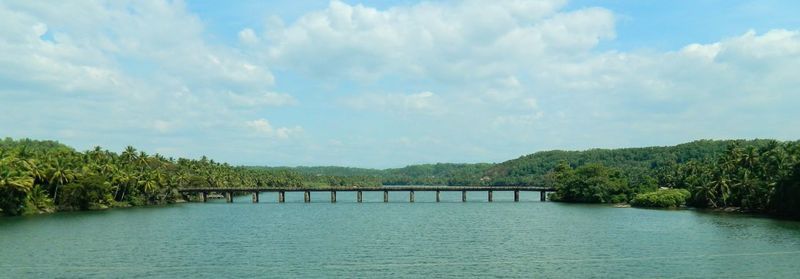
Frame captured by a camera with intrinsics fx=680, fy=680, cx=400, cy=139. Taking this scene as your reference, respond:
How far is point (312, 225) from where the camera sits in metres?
110

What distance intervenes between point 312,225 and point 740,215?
7651cm

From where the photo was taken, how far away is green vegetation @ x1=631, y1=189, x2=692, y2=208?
150 m

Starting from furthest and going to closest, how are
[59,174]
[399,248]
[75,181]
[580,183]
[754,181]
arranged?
[580,183] → [75,181] → [59,174] → [754,181] → [399,248]

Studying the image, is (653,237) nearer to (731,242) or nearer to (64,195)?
(731,242)

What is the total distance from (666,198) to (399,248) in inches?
3723

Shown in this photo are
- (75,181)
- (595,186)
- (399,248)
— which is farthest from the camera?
(595,186)

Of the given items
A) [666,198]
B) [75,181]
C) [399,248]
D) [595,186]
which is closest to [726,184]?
[666,198]

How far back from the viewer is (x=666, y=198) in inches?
5925

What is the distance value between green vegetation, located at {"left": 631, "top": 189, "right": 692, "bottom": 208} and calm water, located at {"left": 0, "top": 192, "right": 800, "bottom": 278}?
109 ft

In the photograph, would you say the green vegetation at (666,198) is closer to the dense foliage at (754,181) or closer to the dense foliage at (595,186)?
the dense foliage at (754,181)

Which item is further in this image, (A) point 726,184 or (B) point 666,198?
(B) point 666,198

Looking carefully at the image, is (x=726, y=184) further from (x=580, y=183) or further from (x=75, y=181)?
(x=75, y=181)

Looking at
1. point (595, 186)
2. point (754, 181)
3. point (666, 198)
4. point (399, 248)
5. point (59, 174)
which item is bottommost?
point (399, 248)

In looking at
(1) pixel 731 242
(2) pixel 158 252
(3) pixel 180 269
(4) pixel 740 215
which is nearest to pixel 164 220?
(2) pixel 158 252
